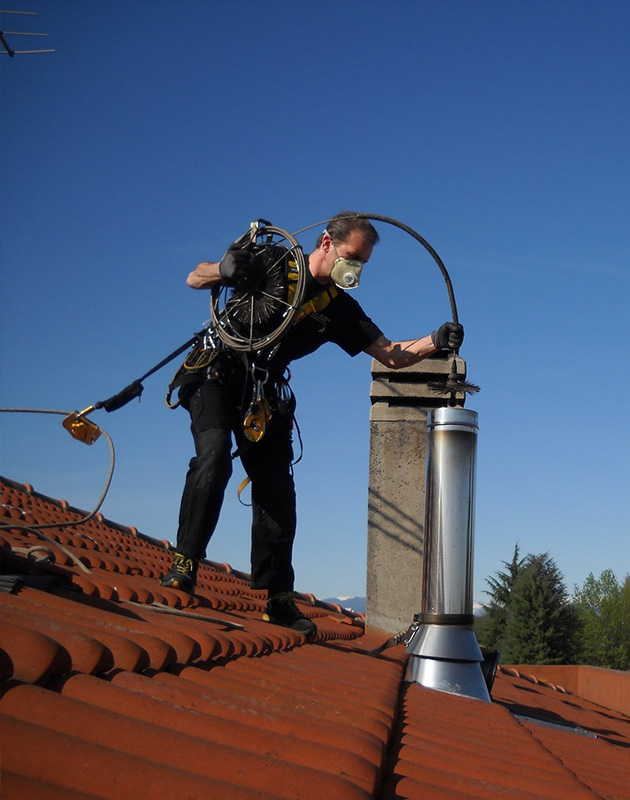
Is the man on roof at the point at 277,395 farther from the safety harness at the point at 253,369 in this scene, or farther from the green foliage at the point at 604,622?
the green foliage at the point at 604,622

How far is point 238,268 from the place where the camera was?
377cm

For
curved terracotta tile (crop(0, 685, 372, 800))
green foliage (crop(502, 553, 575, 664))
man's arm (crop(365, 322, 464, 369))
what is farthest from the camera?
green foliage (crop(502, 553, 575, 664))

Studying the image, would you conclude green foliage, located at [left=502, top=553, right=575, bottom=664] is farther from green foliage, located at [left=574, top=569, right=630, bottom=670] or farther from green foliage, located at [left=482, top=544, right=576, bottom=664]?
green foliage, located at [left=574, top=569, right=630, bottom=670]

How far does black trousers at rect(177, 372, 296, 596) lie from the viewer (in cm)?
357

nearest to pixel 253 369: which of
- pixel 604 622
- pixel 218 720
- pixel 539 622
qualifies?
pixel 218 720

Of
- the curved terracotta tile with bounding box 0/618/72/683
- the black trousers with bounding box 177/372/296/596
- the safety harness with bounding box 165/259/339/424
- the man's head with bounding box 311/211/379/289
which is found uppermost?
the man's head with bounding box 311/211/379/289

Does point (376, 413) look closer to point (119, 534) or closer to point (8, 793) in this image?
point (119, 534)

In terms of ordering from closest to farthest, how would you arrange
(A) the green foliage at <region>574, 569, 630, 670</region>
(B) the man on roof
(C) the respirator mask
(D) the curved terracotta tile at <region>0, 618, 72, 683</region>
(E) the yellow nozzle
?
(D) the curved terracotta tile at <region>0, 618, 72, 683</region> → (E) the yellow nozzle → (B) the man on roof → (C) the respirator mask → (A) the green foliage at <region>574, 569, 630, 670</region>

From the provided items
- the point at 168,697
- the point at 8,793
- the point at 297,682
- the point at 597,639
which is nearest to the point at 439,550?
the point at 297,682

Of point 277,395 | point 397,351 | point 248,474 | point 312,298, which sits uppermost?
point 312,298

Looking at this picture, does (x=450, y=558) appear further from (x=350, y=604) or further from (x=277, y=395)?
(x=350, y=604)

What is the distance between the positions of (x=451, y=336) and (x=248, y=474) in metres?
1.06

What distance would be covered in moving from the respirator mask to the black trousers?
22.1 inches

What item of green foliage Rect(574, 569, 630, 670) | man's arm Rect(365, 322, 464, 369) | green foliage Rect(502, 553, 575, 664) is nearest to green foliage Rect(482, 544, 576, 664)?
green foliage Rect(502, 553, 575, 664)
